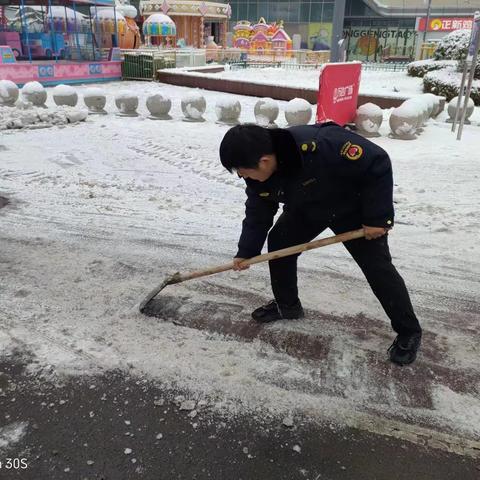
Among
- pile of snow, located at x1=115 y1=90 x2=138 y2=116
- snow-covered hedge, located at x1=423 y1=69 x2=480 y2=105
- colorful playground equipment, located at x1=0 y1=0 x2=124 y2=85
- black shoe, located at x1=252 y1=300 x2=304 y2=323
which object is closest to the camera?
black shoe, located at x1=252 y1=300 x2=304 y2=323

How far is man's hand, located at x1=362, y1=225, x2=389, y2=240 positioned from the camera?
7.23 feet

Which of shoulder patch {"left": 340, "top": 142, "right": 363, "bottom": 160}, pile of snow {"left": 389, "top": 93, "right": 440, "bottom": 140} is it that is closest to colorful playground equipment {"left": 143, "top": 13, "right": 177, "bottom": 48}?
pile of snow {"left": 389, "top": 93, "right": 440, "bottom": 140}

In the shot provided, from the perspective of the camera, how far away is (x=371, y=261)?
7.72ft

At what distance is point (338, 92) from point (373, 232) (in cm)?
697

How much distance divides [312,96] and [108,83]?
8707mm

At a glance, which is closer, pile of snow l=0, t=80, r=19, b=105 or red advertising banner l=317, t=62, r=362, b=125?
red advertising banner l=317, t=62, r=362, b=125

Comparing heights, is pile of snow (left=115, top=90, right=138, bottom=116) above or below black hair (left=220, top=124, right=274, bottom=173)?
below

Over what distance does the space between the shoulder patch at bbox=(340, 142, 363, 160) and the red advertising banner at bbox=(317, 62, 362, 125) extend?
19.5ft

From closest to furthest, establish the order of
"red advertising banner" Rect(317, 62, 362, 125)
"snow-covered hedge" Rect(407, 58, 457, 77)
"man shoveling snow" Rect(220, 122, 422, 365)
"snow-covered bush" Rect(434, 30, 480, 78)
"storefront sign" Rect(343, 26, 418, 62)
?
"man shoveling snow" Rect(220, 122, 422, 365)
"red advertising banner" Rect(317, 62, 362, 125)
"snow-covered bush" Rect(434, 30, 480, 78)
"snow-covered hedge" Rect(407, 58, 457, 77)
"storefront sign" Rect(343, 26, 418, 62)

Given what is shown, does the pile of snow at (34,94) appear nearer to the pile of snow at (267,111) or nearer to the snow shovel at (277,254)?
the pile of snow at (267,111)

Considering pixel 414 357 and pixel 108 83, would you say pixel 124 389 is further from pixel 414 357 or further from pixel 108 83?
pixel 108 83

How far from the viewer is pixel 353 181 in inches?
86.3

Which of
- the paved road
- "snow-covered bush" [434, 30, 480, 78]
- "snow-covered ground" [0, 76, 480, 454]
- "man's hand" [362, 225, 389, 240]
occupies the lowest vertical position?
the paved road

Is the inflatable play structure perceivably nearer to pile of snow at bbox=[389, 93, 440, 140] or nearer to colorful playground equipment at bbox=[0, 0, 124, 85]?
colorful playground equipment at bbox=[0, 0, 124, 85]
